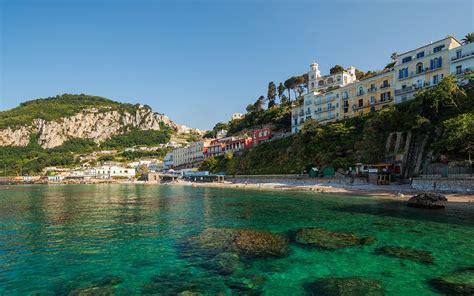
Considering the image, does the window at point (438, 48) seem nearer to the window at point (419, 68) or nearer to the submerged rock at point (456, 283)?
the window at point (419, 68)

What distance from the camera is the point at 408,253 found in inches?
576

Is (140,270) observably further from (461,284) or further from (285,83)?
(285,83)

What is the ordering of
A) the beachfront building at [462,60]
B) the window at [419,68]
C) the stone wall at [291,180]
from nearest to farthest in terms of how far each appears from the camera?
the beachfront building at [462,60], the stone wall at [291,180], the window at [419,68]

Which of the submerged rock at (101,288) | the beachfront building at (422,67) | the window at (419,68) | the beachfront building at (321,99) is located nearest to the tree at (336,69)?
the beachfront building at (321,99)

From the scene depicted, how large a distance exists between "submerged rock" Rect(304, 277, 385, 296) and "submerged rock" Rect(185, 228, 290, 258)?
3772 mm

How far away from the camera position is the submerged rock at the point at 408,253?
1377 cm

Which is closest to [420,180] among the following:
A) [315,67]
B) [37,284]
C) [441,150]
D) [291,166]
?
[441,150]

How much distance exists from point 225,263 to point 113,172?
158716 millimetres

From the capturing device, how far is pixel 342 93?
260ft

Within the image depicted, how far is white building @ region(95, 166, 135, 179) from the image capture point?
153113mm

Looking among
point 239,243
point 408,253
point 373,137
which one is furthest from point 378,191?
point 239,243

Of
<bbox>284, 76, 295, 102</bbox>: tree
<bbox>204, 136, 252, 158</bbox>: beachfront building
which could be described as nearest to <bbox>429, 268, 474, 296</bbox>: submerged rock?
<bbox>204, 136, 252, 158</bbox>: beachfront building

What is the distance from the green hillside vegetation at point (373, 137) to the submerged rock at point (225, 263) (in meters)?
36.3

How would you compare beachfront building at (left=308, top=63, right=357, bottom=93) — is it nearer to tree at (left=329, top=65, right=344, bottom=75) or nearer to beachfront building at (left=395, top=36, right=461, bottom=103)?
tree at (left=329, top=65, right=344, bottom=75)
